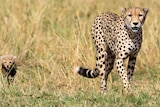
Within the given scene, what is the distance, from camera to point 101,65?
275 inches

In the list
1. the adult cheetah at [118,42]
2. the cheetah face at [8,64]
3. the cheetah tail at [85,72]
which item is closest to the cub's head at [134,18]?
the adult cheetah at [118,42]

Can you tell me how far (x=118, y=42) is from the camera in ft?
21.8

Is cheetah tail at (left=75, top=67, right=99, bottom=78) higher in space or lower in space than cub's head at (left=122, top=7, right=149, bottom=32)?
lower

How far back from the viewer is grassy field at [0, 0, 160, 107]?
5.67 metres

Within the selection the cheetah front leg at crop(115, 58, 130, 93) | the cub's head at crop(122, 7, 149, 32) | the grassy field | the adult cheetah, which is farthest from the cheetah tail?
the cub's head at crop(122, 7, 149, 32)

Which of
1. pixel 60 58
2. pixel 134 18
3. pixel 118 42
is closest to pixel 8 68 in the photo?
pixel 60 58

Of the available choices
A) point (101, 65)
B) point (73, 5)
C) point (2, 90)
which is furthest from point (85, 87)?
point (73, 5)

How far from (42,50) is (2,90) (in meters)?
2.24

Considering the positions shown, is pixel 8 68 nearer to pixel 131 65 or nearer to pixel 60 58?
pixel 60 58

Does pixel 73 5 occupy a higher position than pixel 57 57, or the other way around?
pixel 73 5

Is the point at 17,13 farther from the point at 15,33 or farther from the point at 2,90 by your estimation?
the point at 2,90

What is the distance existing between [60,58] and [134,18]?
1.46 metres

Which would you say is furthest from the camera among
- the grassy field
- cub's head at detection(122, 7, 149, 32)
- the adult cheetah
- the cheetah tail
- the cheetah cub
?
the cheetah cub

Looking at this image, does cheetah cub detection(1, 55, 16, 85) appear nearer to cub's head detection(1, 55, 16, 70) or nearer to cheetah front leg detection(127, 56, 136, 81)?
cub's head detection(1, 55, 16, 70)
